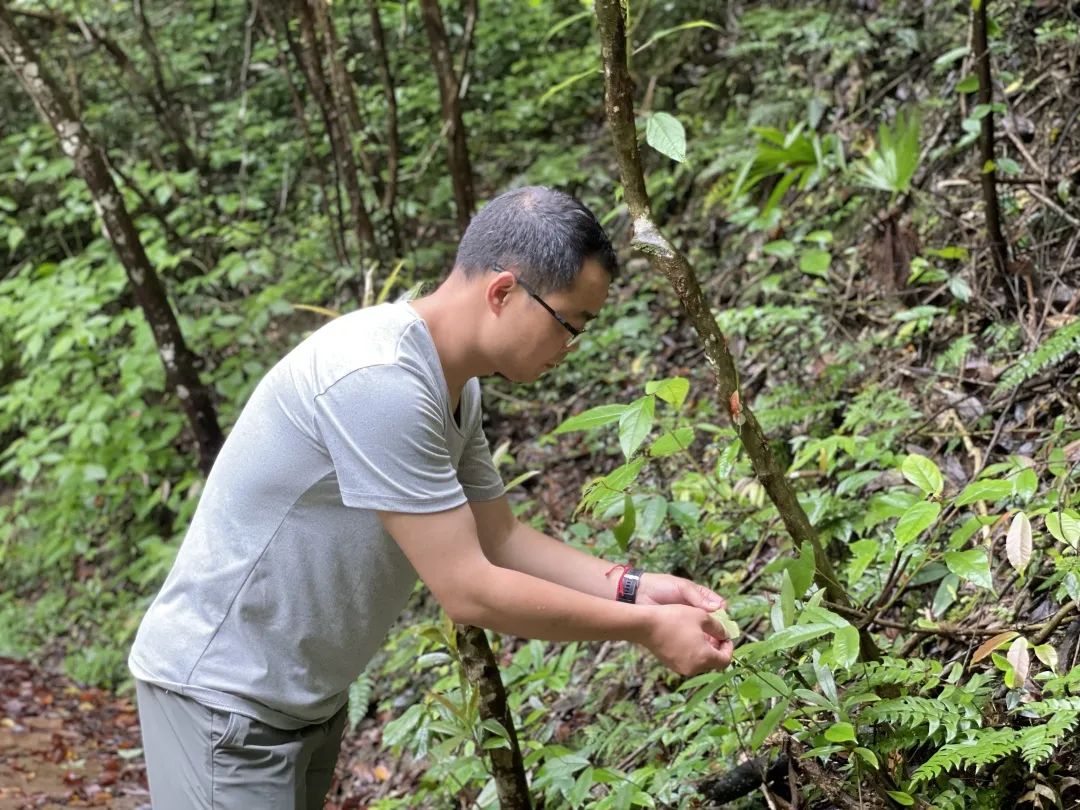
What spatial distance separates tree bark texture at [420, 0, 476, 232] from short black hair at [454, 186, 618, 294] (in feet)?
13.4

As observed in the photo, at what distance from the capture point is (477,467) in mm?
2434

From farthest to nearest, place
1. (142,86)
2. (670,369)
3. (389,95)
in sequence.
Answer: (142,86) → (389,95) → (670,369)

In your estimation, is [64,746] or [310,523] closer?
[310,523]

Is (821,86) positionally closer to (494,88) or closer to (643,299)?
(643,299)

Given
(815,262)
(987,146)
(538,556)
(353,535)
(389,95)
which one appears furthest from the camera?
(389,95)

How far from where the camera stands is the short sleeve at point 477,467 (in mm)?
2391

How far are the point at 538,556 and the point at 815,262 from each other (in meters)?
2.71

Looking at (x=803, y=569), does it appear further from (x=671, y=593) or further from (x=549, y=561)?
(x=549, y=561)

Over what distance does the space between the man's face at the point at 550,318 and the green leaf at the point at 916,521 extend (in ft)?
2.64

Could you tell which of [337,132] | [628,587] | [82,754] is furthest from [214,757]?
[337,132]

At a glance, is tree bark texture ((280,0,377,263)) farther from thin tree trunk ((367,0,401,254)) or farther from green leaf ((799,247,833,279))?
green leaf ((799,247,833,279))

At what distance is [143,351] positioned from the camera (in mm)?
6945

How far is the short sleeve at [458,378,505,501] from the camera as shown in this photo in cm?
239

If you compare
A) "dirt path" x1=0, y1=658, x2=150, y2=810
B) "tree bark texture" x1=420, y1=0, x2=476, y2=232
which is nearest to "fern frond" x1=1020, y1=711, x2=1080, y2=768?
"dirt path" x1=0, y1=658, x2=150, y2=810
